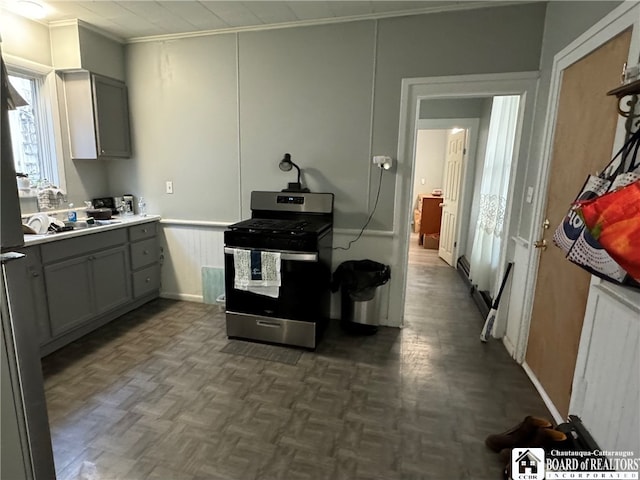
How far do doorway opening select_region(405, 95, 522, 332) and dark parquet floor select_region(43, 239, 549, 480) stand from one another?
0.99 meters

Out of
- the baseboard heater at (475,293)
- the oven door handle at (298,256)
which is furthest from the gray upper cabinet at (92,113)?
the baseboard heater at (475,293)

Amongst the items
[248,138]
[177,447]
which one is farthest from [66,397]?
[248,138]

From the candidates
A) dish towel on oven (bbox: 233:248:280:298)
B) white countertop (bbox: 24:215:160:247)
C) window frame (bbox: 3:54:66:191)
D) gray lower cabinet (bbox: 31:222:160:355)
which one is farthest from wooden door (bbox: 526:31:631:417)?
window frame (bbox: 3:54:66:191)

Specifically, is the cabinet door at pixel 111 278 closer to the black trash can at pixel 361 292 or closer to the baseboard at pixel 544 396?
the black trash can at pixel 361 292

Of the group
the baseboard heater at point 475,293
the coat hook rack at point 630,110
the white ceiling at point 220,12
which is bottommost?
the baseboard heater at point 475,293

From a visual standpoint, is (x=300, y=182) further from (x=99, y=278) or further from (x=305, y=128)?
(x=99, y=278)

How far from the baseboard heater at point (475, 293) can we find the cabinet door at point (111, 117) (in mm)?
3778

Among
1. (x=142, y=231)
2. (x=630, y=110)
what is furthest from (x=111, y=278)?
(x=630, y=110)

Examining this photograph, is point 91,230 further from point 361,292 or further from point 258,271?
point 361,292

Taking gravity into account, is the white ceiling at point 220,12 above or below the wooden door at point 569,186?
above

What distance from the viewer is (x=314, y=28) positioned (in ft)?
9.25

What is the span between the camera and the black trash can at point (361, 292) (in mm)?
2805

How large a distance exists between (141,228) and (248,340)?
155cm

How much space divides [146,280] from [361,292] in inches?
84.2
